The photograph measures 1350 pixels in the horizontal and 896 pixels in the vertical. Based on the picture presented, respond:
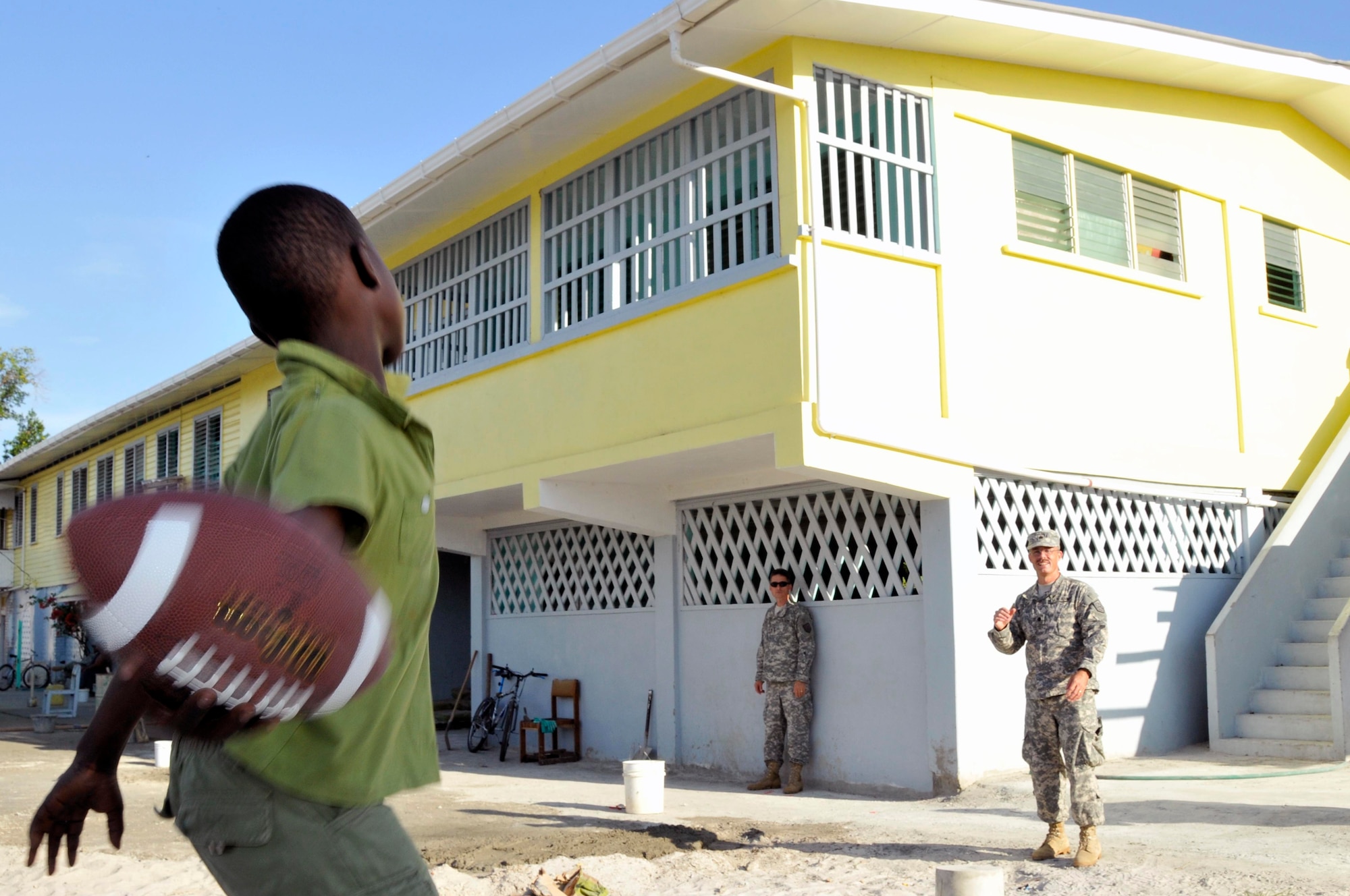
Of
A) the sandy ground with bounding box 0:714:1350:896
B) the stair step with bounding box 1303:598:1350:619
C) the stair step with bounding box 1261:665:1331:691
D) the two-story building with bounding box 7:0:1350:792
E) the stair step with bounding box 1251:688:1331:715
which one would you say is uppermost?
the two-story building with bounding box 7:0:1350:792

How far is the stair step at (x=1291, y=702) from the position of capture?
1084 centimetres

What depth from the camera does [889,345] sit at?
9.71 metres

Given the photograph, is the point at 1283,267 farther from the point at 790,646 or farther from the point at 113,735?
the point at 113,735

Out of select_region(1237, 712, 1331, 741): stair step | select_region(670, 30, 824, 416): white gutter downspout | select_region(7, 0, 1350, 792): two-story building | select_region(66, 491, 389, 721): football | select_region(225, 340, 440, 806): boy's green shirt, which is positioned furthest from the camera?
select_region(1237, 712, 1331, 741): stair step

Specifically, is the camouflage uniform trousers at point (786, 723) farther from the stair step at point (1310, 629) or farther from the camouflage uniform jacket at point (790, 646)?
the stair step at point (1310, 629)

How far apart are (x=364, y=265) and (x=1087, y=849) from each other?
616cm

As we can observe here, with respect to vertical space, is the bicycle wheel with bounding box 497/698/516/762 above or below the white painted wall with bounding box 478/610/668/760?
below

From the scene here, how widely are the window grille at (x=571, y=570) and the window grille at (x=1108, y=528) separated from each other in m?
3.84

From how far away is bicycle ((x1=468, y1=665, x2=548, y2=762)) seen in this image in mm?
14289

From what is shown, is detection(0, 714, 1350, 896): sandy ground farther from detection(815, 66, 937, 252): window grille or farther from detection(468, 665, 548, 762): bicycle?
detection(815, 66, 937, 252): window grille

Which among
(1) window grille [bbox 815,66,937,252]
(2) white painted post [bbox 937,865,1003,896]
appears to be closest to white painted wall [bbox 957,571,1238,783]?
(1) window grille [bbox 815,66,937,252]

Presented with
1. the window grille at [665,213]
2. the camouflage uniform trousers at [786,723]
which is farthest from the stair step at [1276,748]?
the window grille at [665,213]

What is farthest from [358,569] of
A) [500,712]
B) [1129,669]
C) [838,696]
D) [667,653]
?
[500,712]

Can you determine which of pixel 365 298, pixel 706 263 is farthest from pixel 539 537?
pixel 365 298
